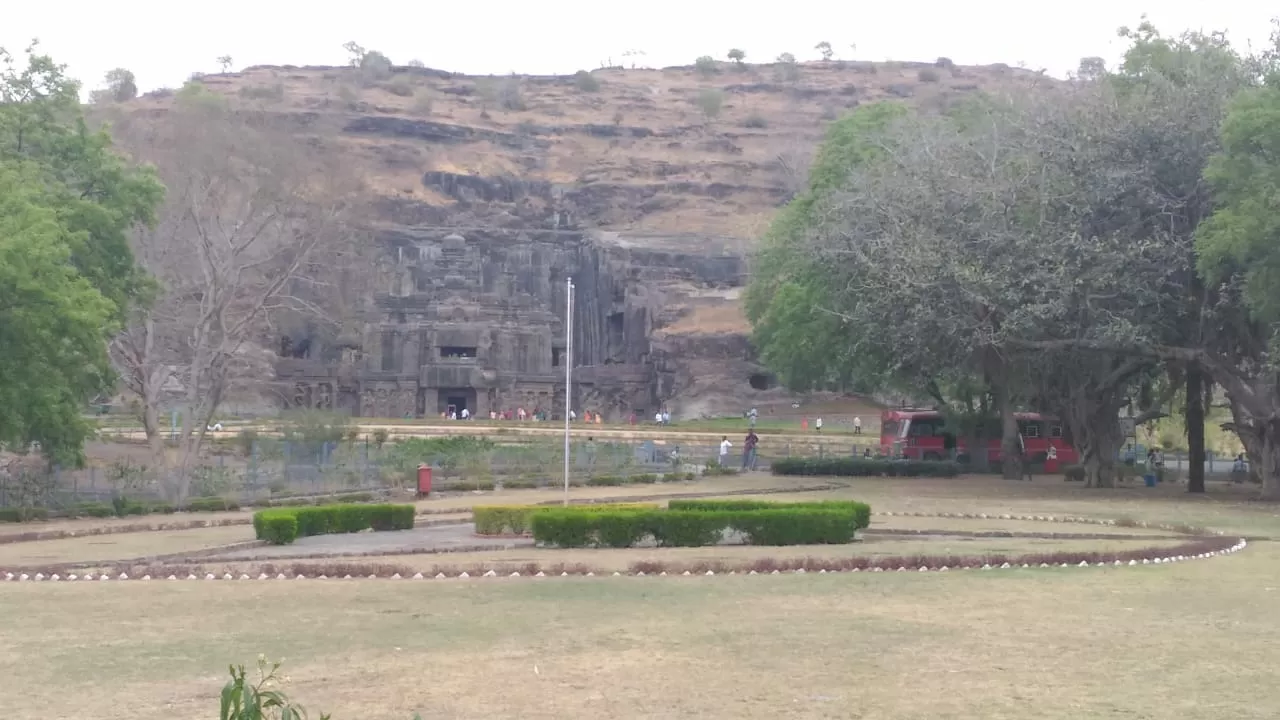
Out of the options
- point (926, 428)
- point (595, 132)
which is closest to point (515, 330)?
point (926, 428)

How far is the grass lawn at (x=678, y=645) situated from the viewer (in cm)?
978

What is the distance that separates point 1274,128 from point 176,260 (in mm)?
39442

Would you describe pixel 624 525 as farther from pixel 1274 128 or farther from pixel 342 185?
pixel 342 185

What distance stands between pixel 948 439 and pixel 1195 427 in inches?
675

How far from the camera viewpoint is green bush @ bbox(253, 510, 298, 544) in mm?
23000

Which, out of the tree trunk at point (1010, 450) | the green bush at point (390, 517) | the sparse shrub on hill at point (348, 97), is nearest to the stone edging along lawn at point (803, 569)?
the green bush at point (390, 517)

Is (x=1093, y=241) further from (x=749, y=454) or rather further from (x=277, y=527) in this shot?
(x=277, y=527)

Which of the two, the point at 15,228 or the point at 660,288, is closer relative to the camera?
the point at 15,228

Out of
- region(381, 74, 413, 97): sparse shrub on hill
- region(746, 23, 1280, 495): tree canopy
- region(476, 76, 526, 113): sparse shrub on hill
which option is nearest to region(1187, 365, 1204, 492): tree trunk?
region(746, 23, 1280, 495): tree canopy

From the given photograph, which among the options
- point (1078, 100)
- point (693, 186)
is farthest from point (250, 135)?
point (1078, 100)

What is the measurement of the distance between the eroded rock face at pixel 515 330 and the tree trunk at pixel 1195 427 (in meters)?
42.1

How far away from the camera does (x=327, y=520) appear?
25156 mm

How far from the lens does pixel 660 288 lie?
90938 mm

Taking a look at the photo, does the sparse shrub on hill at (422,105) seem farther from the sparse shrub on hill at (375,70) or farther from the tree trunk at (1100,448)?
the tree trunk at (1100,448)
